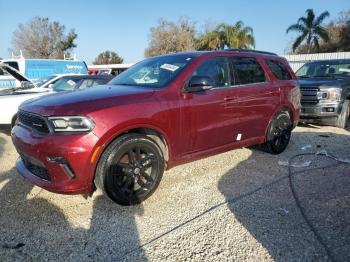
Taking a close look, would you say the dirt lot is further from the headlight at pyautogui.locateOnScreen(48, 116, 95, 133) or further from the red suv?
the headlight at pyautogui.locateOnScreen(48, 116, 95, 133)

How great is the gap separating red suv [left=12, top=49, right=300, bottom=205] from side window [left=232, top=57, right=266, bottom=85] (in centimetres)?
2

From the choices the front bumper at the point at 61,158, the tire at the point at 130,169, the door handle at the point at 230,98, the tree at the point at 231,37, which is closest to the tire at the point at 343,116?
the door handle at the point at 230,98

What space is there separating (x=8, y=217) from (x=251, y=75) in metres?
3.82

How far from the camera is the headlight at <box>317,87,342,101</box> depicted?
324 inches

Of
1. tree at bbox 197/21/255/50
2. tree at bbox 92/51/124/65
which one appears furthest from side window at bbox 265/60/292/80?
tree at bbox 92/51/124/65

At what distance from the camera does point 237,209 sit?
3709mm

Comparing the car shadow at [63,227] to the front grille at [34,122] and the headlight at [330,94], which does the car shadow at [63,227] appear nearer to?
the front grille at [34,122]

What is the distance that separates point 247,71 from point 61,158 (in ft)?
10.3

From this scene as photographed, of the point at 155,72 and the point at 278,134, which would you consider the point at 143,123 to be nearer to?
the point at 155,72

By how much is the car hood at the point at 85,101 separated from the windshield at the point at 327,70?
7.15m

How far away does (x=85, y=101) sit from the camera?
349 centimetres

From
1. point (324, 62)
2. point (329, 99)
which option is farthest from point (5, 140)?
point (324, 62)

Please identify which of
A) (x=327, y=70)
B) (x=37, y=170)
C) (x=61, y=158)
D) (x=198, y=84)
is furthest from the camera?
(x=327, y=70)

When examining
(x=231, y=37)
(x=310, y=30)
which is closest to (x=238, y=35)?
(x=231, y=37)
